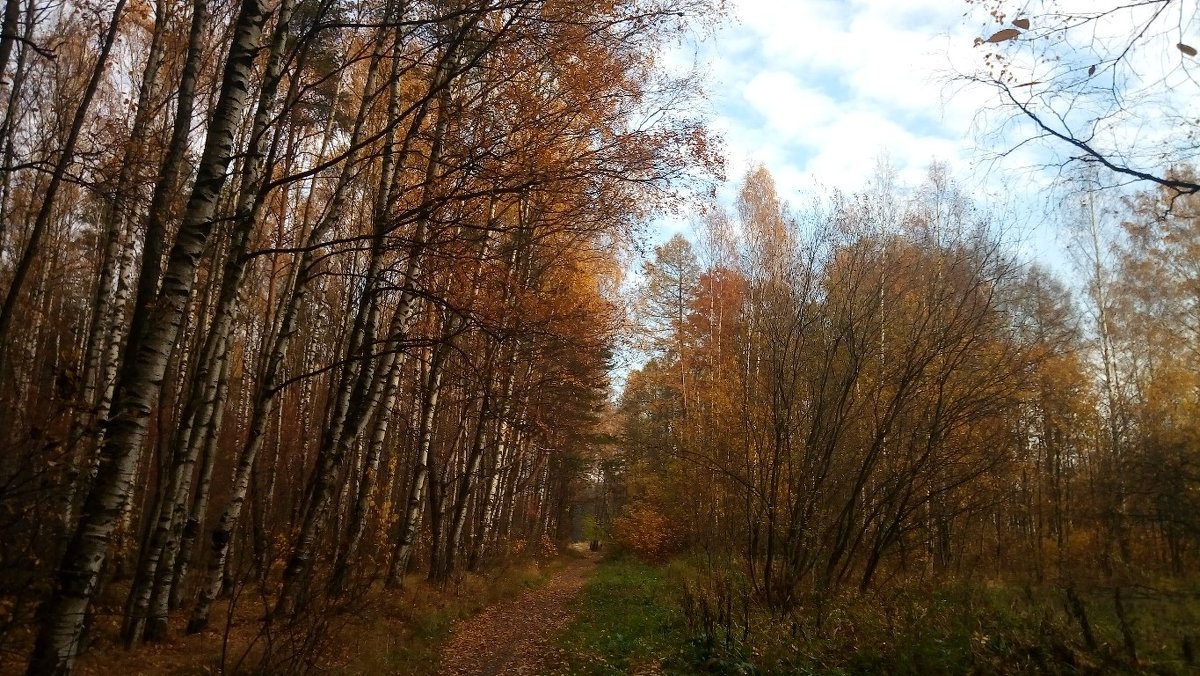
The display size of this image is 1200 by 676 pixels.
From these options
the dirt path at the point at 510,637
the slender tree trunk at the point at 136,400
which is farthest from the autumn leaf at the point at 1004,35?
the dirt path at the point at 510,637

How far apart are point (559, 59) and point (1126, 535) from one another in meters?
18.1

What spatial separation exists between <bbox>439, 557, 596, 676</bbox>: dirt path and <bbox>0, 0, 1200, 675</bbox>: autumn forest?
0.15 metres

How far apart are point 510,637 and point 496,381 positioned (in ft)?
13.4

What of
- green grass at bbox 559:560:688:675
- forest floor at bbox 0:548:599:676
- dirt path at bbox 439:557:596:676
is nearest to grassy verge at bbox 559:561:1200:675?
green grass at bbox 559:560:688:675

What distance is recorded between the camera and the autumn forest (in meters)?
5.31

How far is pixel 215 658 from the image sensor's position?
6.12 metres

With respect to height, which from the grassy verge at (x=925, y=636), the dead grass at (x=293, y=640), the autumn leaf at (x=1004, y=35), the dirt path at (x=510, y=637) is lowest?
the dirt path at (x=510, y=637)

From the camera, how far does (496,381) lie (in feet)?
32.5

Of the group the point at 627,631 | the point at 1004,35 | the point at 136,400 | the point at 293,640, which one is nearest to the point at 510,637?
the point at 627,631

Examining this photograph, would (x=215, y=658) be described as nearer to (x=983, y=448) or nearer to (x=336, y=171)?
(x=336, y=171)

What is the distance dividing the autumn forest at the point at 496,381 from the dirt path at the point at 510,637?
0.15 m

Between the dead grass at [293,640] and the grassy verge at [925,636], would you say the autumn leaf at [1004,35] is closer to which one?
the grassy verge at [925,636]

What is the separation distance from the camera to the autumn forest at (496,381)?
5309mm

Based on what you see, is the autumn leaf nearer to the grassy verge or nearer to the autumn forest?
the autumn forest
